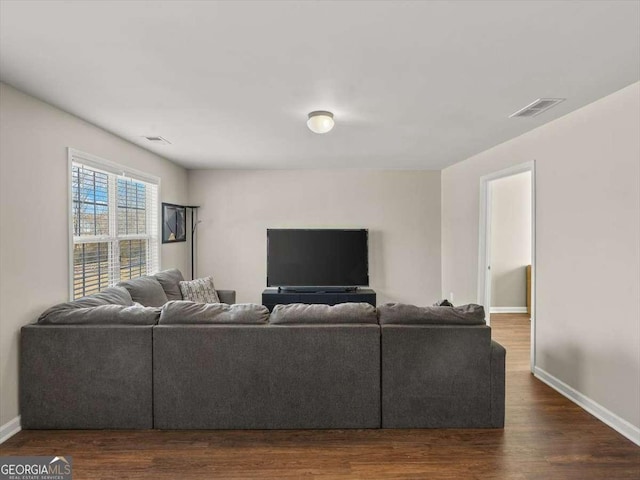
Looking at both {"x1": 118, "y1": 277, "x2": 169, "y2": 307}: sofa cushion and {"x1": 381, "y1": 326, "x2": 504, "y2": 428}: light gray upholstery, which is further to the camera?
{"x1": 118, "y1": 277, "x2": 169, "y2": 307}: sofa cushion

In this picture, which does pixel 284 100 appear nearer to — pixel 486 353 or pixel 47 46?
pixel 47 46

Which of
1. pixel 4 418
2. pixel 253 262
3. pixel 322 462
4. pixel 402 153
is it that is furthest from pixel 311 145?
pixel 4 418

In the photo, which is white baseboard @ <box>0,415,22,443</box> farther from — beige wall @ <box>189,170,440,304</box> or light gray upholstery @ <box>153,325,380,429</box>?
beige wall @ <box>189,170,440,304</box>

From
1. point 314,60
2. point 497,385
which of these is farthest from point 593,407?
point 314,60

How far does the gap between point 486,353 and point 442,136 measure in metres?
2.39

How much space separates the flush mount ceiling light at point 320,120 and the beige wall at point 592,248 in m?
2.02

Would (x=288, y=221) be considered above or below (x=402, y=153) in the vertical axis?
below

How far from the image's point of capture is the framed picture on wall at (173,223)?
214 inches

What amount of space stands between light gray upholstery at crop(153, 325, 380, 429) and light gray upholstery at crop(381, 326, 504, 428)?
0.11 meters

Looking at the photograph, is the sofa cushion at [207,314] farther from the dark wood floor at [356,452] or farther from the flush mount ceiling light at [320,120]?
the flush mount ceiling light at [320,120]

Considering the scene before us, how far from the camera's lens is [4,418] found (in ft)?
8.52

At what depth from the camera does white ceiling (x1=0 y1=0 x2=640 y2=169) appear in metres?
1.79

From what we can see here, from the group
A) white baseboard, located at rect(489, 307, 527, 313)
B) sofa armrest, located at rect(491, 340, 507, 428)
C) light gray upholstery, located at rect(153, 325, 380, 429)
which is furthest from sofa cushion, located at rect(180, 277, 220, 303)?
white baseboard, located at rect(489, 307, 527, 313)

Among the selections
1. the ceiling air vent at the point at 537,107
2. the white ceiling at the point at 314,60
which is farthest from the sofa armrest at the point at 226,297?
the ceiling air vent at the point at 537,107
